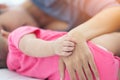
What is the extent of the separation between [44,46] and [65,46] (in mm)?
88

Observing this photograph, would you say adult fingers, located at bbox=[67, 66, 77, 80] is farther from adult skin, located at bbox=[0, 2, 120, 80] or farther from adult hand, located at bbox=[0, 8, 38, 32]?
adult hand, located at bbox=[0, 8, 38, 32]

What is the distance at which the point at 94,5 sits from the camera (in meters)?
0.90

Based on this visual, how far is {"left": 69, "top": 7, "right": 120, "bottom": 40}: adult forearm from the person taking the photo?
0.75 m

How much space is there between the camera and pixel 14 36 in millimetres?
774

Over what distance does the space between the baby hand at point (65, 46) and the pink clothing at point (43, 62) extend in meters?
0.08

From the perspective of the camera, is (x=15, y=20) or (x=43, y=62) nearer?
(x=43, y=62)

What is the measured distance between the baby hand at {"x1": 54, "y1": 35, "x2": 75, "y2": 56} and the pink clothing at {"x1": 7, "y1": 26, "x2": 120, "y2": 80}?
0.26ft

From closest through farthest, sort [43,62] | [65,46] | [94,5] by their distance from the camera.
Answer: [65,46]
[43,62]
[94,5]

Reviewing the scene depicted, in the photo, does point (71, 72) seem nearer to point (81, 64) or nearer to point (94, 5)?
point (81, 64)

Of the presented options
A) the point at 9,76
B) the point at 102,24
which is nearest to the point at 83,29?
the point at 102,24

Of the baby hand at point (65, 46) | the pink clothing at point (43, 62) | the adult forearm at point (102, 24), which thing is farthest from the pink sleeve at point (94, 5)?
the baby hand at point (65, 46)

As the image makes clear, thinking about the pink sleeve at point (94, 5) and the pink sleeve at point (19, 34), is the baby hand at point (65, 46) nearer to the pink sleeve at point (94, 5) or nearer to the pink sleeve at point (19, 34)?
the pink sleeve at point (19, 34)

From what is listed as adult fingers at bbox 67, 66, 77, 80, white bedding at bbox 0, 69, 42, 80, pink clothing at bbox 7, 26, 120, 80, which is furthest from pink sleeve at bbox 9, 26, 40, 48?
adult fingers at bbox 67, 66, 77, 80

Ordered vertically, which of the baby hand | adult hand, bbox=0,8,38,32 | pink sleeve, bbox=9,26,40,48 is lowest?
the baby hand
